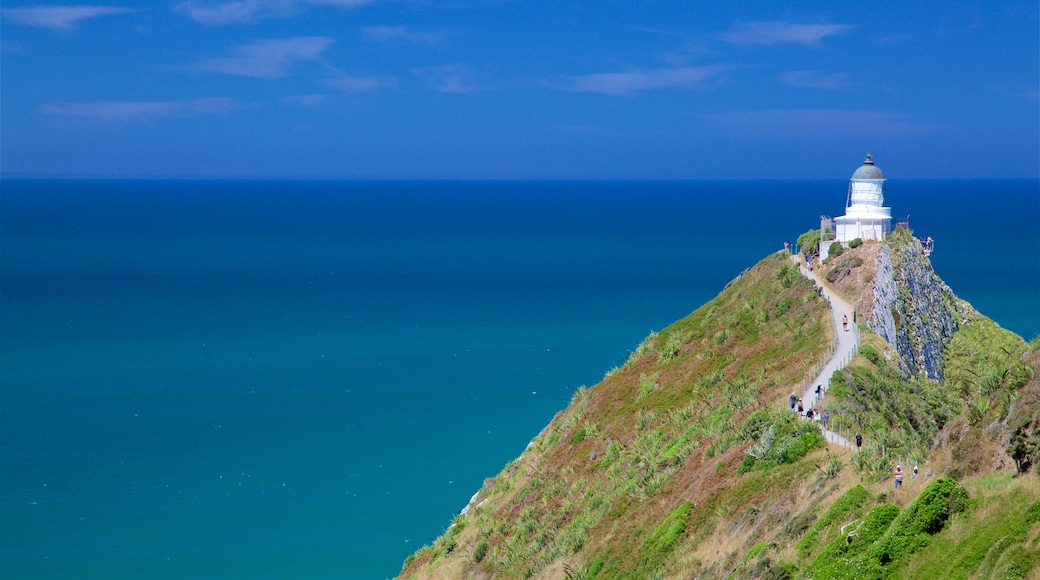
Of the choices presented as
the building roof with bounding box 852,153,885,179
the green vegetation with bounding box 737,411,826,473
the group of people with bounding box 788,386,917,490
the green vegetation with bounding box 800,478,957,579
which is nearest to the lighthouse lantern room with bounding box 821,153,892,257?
the building roof with bounding box 852,153,885,179

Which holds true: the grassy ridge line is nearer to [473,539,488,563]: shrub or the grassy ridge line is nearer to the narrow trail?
[473,539,488,563]: shrub

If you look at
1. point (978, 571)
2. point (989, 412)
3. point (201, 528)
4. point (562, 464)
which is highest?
point (989, 412)

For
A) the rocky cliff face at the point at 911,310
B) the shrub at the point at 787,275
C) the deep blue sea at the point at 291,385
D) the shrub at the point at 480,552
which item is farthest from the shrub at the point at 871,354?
the deep blue sea at the point at 291,385

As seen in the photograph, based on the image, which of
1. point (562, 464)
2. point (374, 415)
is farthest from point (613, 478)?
point (374, 415)

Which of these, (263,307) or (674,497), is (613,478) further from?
(263,307)

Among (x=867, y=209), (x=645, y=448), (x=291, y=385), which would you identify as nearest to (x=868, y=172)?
(x=867, y=209)
